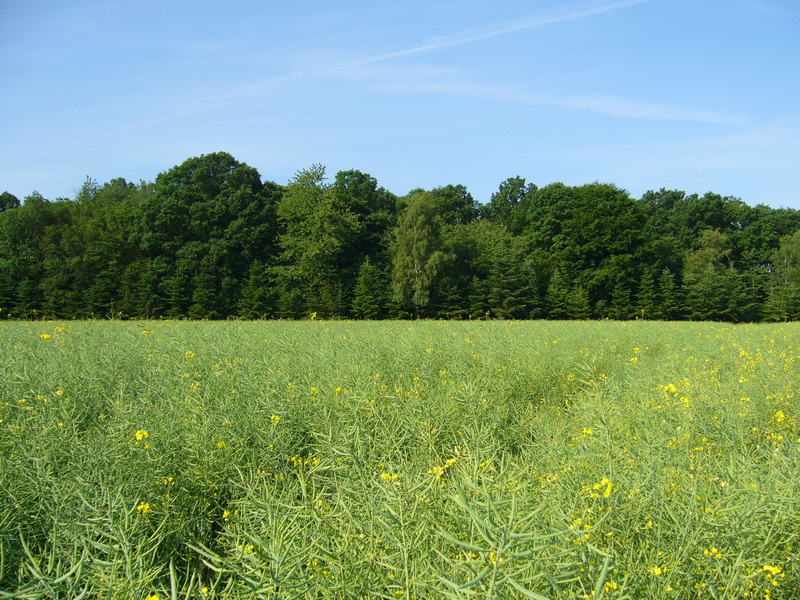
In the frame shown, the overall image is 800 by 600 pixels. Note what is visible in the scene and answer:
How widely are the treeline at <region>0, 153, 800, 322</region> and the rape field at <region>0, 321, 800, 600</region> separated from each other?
27686mm

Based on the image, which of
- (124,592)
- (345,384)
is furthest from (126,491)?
(345,384)

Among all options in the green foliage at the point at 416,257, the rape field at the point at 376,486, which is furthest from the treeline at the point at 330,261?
the rape field at the point at 376,486

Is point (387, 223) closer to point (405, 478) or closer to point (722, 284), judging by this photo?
point (722, 284)

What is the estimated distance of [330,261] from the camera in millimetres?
37594

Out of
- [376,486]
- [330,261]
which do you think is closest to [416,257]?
[330,261]

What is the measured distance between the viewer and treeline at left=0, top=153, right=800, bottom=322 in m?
33.0

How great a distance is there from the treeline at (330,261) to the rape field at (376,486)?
27.7m

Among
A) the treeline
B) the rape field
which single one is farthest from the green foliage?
the rape field

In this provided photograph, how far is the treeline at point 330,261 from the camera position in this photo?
1300 inches

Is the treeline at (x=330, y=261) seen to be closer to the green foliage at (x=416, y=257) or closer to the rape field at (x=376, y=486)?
the green foliage at (x=416, y=257)

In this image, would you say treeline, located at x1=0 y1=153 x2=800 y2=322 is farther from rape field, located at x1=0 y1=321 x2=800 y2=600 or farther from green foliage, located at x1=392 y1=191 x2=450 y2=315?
rape field, located at x1=0 y1=321 x2=800 y2=600

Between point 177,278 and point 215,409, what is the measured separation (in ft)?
101

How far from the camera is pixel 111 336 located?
9.52 m

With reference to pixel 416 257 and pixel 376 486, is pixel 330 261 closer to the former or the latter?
pixel 416 257
